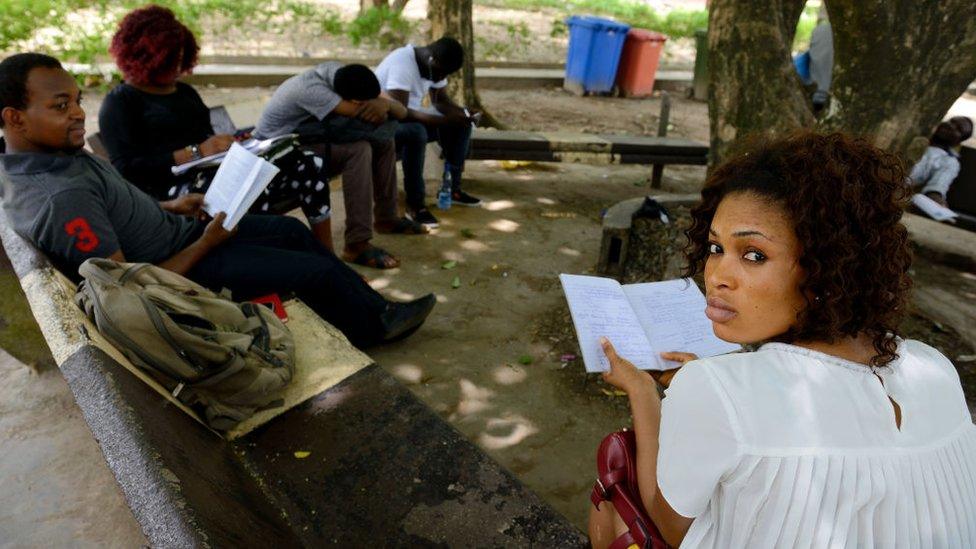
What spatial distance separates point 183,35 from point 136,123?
59 cm

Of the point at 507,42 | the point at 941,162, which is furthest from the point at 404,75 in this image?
the point at 507,42

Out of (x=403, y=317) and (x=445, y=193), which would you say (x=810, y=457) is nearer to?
(x=403, y=317)

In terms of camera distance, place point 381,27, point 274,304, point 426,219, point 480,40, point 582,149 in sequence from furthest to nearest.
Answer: point 480,40, point 381,27, point 582,149, point 426,219, point 274,304

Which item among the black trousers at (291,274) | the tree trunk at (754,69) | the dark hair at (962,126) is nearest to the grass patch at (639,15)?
the dark hair at (962,126)

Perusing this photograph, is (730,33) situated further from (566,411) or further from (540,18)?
(540,18)

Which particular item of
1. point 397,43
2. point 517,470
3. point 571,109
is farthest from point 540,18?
point 517,470

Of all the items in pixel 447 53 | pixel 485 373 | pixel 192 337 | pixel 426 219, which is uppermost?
pixel 447 53

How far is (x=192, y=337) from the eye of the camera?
2.00 m

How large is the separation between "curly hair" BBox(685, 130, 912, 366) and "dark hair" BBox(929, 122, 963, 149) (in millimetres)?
5001

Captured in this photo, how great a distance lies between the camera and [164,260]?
276 cm

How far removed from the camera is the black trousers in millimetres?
2826

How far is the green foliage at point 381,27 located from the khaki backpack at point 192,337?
9.04m

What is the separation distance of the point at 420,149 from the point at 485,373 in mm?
2382

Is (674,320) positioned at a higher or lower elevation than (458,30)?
lower
